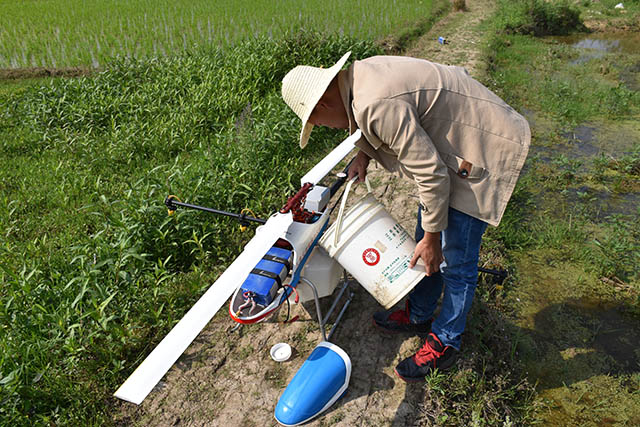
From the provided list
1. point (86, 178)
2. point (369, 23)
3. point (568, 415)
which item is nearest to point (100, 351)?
point (86, 178)

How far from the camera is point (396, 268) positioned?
2039 mm

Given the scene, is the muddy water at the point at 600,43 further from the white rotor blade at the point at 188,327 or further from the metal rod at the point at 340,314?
the white rotor blade at the point at 188,327

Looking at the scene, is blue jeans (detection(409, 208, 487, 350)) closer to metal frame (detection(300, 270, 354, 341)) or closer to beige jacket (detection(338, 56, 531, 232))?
beige jacket (detection(338, 56, 531, 232))

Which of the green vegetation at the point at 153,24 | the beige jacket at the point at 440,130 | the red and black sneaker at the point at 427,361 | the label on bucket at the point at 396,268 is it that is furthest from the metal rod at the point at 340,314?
the green vegetation at the point at 153,24

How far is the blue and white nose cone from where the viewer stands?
6.61 ft

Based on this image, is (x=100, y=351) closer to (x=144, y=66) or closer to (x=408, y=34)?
(x=144, y=66)

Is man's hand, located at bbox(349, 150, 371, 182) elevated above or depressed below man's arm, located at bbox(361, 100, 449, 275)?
below

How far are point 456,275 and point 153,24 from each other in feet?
29.9

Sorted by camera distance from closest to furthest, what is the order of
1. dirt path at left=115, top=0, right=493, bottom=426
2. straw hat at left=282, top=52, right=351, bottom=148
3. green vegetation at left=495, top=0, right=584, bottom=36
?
straw hat at left=282, top=52, right=351, bottom=148 < dirt path at left=115, top=0, right=493, bottom=426 < green vegetation at left=495, top=0, right=584, bottom=36

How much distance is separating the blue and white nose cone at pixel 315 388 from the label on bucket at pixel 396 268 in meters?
0.50

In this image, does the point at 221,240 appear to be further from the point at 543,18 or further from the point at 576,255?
the point at 543,18

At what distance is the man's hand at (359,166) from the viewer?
92.1 inches

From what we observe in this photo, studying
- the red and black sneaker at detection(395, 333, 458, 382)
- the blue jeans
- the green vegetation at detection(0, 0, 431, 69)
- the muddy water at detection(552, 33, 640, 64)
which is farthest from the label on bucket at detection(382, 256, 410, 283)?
the muddy water at detection(552, 33, 640, 64)

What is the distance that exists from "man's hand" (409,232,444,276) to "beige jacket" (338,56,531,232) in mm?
97
